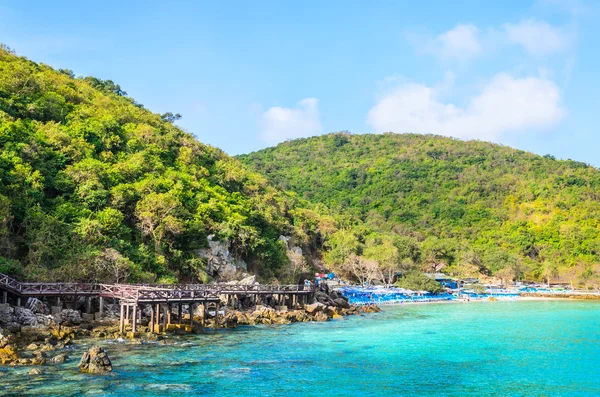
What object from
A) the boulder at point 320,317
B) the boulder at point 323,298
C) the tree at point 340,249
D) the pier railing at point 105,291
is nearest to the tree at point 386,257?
the tree at point 340,249

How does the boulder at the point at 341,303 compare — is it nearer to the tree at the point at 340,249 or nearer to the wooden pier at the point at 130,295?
the wooden pier at the point at 130,295

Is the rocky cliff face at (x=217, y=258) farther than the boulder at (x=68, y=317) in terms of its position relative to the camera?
Yes

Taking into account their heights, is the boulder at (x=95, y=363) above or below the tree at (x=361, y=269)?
below

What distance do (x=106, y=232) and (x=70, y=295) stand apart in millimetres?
10908

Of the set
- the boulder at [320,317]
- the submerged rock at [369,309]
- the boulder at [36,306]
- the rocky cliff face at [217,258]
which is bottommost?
the submerged rock at [369,309]

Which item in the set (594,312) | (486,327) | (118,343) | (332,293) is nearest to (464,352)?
(486,327)

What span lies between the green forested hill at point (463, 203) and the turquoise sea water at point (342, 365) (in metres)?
51.7

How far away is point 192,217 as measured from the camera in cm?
5634

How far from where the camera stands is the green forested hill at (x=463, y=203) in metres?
110

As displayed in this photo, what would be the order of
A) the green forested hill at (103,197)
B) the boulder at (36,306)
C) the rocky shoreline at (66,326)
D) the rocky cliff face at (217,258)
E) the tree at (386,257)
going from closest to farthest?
the rocky shoreline at (66,326) < the boulder at (36,306) < the green forested hill at (103,197) < the rocky cliff face at (217,258) < the tree at (386,257)

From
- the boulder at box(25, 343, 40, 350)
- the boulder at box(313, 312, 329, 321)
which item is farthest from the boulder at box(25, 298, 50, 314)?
the boulder at box(313, 312, 329, 321)

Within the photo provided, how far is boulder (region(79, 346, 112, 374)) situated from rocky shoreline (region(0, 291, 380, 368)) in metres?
1.88

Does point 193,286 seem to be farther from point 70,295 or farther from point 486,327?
point 486,327

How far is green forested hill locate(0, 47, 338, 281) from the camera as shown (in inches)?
1639
